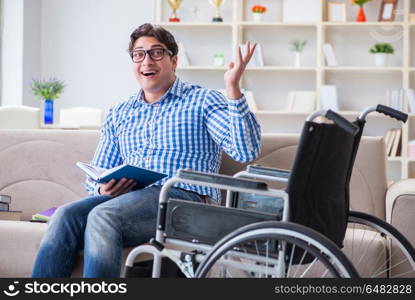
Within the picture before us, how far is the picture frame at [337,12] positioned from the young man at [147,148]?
3.94m

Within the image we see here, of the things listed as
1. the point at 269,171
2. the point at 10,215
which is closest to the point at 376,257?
the point at 269,171

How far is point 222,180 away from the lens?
5.99ft

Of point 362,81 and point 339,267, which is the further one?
point 362,81

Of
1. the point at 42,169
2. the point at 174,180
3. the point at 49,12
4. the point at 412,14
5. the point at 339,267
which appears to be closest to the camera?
the point at 339,267

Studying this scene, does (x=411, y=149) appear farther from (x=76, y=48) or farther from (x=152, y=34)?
(x=152, y=34)

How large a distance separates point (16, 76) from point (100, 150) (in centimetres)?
466

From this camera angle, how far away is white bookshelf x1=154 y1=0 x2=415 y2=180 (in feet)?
20.8

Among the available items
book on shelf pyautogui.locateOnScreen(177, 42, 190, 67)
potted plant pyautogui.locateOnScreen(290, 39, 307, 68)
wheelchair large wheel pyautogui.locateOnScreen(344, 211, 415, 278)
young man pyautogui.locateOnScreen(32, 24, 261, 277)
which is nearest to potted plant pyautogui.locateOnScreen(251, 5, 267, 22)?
potted plant pyautogui.locateOnScreen(290, 39, 307, 68)

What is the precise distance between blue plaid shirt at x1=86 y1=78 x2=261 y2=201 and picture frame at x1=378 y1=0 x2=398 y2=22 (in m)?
4.15

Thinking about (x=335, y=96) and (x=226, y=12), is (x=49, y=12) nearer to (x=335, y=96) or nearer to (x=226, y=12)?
(x=226, y=12)

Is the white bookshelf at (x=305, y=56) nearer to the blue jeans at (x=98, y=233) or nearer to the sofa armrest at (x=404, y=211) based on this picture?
the sofa armrest at (x=404, y=211)

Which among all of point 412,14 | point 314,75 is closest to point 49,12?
point 314,75

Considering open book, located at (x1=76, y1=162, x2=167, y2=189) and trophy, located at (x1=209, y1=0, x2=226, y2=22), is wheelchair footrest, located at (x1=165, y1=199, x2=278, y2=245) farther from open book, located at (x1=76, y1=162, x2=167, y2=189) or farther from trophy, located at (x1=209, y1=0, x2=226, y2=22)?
trophy, located at (x1=209, y1=0, x2=226, y2=22)

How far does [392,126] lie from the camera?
6.42 metres
